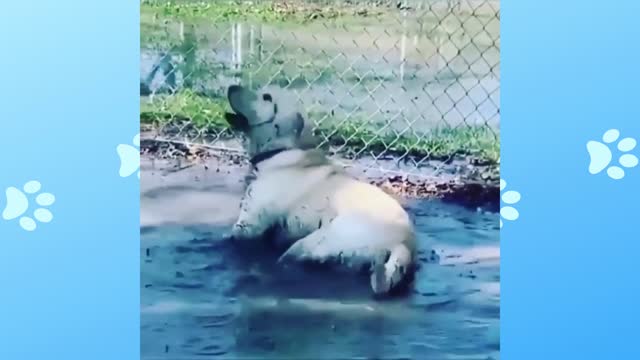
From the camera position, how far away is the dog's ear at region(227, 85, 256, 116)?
155 centimetres

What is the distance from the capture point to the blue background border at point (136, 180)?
152cm

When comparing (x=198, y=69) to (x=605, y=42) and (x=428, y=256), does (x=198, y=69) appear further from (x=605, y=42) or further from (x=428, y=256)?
(x=605, y=42)

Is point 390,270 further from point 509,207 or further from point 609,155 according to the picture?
point 609,155

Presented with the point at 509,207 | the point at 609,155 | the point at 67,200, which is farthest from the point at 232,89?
the point at 609,155

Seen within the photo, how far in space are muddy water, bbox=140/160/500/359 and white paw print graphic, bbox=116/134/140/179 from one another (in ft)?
0.05

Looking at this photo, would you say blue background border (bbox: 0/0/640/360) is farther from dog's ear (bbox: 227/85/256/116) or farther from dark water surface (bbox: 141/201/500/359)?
dog's ear (bbox: 227/85/256/116)

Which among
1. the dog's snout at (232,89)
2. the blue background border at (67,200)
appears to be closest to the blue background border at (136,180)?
the blue background border at (67,200)

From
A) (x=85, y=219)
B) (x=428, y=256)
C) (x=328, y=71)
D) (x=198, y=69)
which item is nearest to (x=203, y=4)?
(x=198, y=69)

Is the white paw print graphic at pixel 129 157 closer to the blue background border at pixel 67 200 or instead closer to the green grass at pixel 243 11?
the blue background border at pixel 67 200

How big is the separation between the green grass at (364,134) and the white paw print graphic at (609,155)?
132 mm

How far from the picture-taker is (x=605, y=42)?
5.08ft

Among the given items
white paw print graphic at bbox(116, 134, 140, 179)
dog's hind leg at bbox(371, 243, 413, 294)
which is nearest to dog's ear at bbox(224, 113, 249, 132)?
white paw print graphic at bbox(116, 134, 140, 179)

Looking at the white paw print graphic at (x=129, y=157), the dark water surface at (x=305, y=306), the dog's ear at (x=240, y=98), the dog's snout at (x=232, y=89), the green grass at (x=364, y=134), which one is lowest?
the dark water surface at (x=305, y=306)

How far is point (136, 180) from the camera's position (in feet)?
5.02
